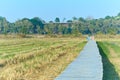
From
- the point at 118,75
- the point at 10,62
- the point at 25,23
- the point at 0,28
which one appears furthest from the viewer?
the point at 0,28

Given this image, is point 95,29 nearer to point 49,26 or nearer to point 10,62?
point 49,26

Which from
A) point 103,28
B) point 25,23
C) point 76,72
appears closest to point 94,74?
point 76,72

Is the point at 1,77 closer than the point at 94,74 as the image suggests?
No

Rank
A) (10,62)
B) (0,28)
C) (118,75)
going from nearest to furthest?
(118,75) < (10,62) < (0,28)

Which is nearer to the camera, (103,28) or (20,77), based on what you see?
(20,77)

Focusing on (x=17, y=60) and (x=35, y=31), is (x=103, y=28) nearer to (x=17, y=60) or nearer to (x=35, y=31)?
(x=35, y=31)

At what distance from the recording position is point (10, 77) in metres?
11.7

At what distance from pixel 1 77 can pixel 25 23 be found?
9485cm

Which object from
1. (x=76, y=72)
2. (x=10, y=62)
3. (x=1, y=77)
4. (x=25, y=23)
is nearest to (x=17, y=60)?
(x=10, y=62)

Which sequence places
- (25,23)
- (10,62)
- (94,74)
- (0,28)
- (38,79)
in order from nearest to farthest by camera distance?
(94,74) → (38,79) → (10,62) → (25,23) → (0,28)

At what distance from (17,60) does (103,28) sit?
97787 millimetres

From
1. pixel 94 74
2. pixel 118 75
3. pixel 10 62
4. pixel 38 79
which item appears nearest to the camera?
pixel 94 74

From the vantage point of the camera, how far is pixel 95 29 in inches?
4419

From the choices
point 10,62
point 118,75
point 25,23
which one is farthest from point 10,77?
point 25,23
